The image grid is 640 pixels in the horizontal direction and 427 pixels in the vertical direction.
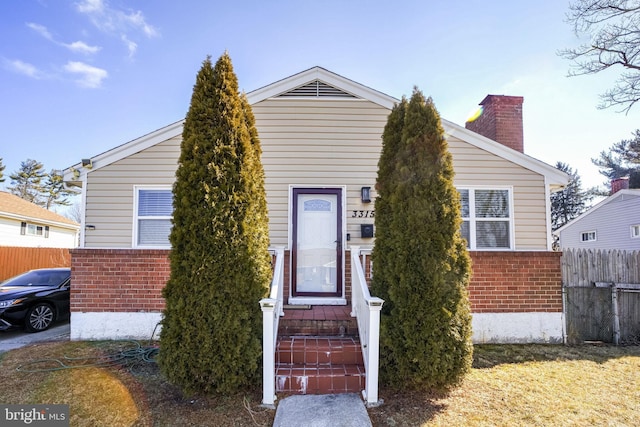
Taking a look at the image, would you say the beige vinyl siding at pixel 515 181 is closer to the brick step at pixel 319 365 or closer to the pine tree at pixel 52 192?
the brick step at pixel 319 365

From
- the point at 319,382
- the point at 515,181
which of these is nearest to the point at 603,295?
the point at 515,181

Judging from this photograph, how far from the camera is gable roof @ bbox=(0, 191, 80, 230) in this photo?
1473 cm

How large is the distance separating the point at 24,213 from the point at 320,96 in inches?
642

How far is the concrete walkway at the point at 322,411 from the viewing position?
3180mm

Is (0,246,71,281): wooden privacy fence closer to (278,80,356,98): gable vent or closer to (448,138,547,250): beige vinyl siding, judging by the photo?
(278,80,356,98): gable vent

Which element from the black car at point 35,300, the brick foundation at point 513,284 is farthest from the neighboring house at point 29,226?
the brick foundation at point 513,284

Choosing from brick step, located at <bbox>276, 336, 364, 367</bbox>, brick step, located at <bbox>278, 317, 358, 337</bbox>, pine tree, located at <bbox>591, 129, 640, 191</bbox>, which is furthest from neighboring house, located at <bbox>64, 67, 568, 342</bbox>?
pine tree, located at <bbox>591, 129, 640, 191</bbox>

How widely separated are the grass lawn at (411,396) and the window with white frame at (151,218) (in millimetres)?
1970

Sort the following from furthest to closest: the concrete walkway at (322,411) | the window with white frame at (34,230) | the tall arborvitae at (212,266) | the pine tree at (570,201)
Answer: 1. the pine tree at (570,201)
2. the window with white frame at (34,230)
3. the tall arborvitae at (212,266)
4. the concrete walkway at (322,411)

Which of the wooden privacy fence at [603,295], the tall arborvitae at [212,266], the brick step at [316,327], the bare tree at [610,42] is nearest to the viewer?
the tall arborvitae at [212,266]

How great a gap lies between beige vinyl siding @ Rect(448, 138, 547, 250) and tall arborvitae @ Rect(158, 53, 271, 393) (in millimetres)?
4377

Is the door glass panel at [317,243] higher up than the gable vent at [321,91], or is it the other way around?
the gable vent at [321,91]

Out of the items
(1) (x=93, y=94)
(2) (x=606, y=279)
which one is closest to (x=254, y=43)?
(1) (x=93, y=94)

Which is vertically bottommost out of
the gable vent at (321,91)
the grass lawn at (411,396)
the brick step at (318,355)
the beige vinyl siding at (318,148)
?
the grass lawn at (411,396)
